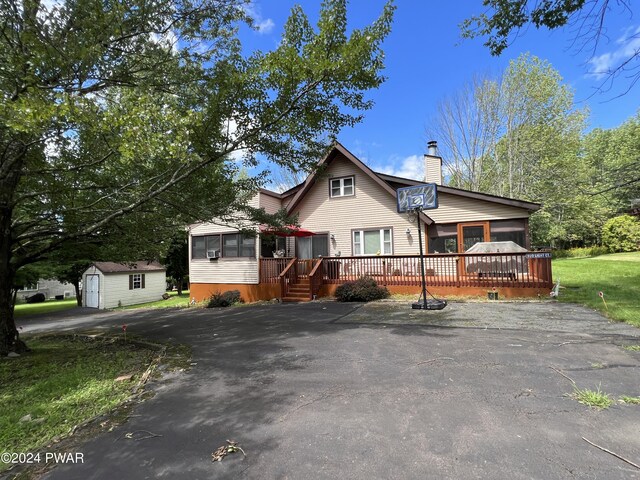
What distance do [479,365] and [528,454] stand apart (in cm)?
205

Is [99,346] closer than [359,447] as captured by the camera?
No

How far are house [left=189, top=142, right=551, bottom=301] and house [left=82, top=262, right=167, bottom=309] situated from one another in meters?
13.6

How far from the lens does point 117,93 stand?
6922 mm

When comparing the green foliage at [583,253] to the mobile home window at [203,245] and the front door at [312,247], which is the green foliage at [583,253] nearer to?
the front door at [312,247]

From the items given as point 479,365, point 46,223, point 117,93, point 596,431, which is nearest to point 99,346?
point 46,223

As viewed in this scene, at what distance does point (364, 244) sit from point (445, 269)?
3.88 metres

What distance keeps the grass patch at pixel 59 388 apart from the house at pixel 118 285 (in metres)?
20.3

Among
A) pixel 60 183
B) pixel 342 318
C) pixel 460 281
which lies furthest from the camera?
pixel 460 281

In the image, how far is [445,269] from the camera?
482 inches

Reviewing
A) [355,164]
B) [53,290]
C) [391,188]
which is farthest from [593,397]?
[53,290]

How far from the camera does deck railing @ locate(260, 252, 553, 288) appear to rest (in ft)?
35.0

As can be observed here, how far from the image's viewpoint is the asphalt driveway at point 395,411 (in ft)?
8.13

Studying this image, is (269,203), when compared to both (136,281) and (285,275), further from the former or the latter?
(136,281)

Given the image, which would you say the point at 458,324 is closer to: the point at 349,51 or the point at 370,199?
the point at 349,51
